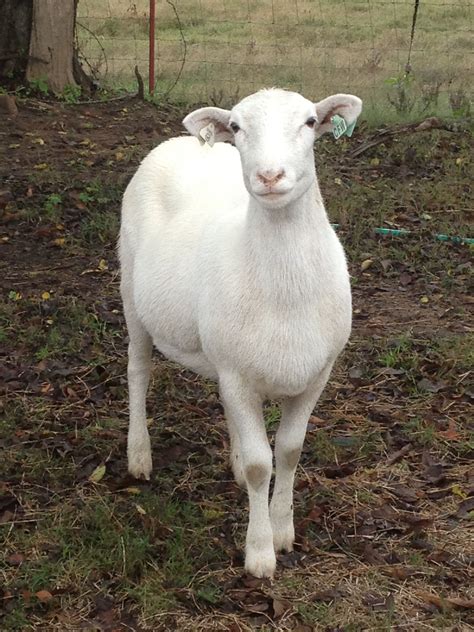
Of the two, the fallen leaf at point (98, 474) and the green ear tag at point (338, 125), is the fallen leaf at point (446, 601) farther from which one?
the green ear tag at point (338, 125)

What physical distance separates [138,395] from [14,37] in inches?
267

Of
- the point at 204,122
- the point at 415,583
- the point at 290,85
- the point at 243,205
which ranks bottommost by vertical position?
the point at 290,85

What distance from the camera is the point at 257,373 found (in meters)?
3.59

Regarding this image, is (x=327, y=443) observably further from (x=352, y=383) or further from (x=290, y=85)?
(x=290, y=85)

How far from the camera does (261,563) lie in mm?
3789

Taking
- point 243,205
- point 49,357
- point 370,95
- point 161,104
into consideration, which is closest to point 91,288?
point 49,357

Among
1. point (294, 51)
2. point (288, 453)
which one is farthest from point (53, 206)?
point (294, 51)

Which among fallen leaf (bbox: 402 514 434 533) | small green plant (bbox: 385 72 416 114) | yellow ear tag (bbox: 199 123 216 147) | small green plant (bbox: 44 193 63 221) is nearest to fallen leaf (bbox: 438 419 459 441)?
fallen leaf (bbox: 402 514 434 533)

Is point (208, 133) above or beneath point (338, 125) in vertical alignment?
beneath

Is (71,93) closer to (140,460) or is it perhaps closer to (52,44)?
(52,44)

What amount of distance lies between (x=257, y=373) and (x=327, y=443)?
1266 millimetres

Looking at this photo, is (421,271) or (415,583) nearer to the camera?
(415,583)

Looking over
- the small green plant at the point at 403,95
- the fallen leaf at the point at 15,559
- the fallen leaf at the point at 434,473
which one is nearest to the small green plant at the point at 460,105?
the small green plant at the point at 403,95

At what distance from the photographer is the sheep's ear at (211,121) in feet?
12.1
